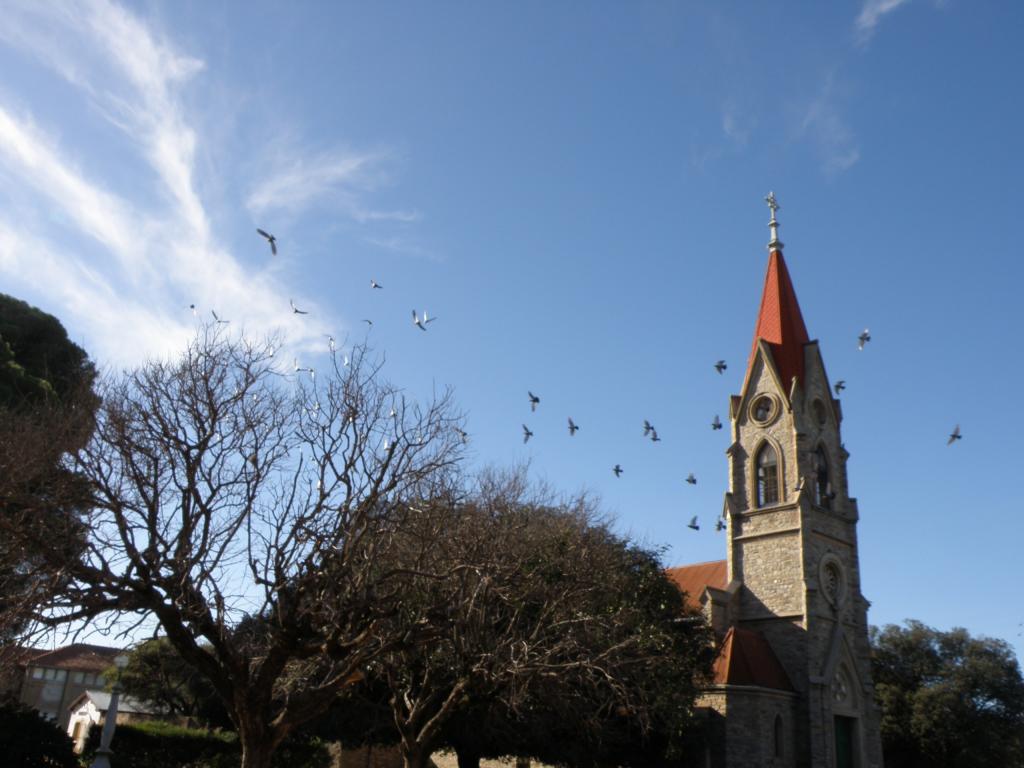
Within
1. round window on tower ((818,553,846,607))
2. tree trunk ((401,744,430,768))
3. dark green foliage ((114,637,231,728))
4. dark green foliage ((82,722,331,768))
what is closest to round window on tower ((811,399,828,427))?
round window on tower ((818,553,846,607))

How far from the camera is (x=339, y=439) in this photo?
550 inches

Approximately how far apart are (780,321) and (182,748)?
1153 inches

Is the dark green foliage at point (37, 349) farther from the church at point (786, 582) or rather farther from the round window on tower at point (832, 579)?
the round window on tower at point (832, 579)

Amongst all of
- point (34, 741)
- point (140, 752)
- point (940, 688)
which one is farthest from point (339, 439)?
point (940, 688)

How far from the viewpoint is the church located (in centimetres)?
2886

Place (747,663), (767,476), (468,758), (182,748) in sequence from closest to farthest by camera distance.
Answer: (468,758) < (182,748) < (747,663) < (767,476)

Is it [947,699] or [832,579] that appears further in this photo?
[947,699]

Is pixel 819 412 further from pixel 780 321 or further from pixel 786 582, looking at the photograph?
pixel 786 582

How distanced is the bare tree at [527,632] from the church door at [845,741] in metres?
7.66

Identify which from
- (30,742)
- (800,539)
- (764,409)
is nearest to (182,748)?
(30,742)

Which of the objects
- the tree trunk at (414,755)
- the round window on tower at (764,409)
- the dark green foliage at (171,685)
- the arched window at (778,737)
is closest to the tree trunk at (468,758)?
the tree trunk at (414,755)

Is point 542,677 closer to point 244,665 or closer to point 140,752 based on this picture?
point 244,665

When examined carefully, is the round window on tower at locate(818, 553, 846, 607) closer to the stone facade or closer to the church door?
the stone facade

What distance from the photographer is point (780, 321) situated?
38156 millimetres
